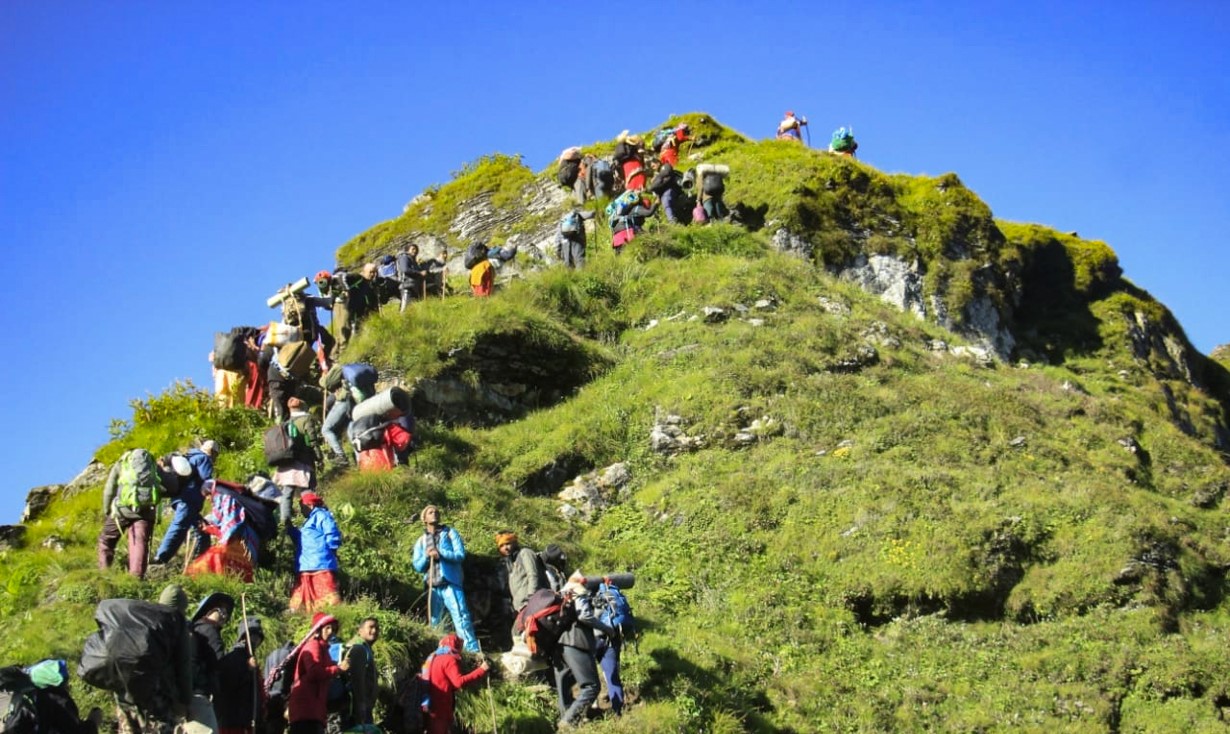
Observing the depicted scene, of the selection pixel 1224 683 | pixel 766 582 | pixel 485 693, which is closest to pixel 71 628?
pixel 485 693

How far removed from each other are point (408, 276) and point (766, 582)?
11.4 meters

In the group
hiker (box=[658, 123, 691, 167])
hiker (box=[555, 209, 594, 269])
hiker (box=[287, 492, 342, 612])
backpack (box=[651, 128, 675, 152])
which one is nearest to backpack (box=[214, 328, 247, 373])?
hiker (box=[287, 492, 342, 612])

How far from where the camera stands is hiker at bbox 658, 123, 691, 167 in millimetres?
32406

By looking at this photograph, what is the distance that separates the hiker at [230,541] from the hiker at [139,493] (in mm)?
474

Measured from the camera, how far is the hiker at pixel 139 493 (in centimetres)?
1381

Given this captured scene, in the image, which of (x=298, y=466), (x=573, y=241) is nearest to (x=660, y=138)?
(x=573, y=241)

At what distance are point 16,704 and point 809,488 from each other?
39.4ft

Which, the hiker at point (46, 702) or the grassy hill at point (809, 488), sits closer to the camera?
the hiker at point (46, 702)

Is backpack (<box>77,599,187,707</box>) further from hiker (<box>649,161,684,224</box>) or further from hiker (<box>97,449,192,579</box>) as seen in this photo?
hiker (<box>649,161,684,224</box>)

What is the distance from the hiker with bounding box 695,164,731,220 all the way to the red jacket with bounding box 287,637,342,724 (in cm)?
2005

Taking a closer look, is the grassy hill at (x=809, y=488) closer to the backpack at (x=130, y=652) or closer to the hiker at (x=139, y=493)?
the hiker at (x=139, y=493)

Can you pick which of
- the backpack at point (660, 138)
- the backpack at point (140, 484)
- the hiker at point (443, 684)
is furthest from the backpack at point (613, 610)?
the backpack at point (660, 138)

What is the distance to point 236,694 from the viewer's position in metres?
10.2

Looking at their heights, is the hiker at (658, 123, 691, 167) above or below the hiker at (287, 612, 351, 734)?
above
